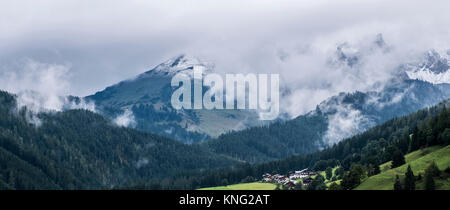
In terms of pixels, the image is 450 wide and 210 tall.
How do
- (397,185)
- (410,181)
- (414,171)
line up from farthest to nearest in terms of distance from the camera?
(414,171) → (397,185) → (410,181)

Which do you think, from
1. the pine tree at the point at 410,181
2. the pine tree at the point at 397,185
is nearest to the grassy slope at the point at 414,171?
the pine tree at the point at 410,181

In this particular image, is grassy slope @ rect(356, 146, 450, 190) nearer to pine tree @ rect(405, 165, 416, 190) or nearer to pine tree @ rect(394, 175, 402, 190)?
pine tree @ rect(405, 165, 416, 190)

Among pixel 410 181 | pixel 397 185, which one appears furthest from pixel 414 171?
pixel 410 181

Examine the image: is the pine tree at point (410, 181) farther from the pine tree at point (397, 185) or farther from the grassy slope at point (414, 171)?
the pine tree at point (397, 185)

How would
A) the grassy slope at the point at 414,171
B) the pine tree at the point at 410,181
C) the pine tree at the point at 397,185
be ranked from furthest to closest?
1. the grassy slope at the point at 414,171
2. the pine tree at the point at 397,185
3. the pine tree at the point at 410,181

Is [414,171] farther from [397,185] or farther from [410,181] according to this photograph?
[410,181]

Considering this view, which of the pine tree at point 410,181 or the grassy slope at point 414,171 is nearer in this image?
the pine tree at point 410,181
